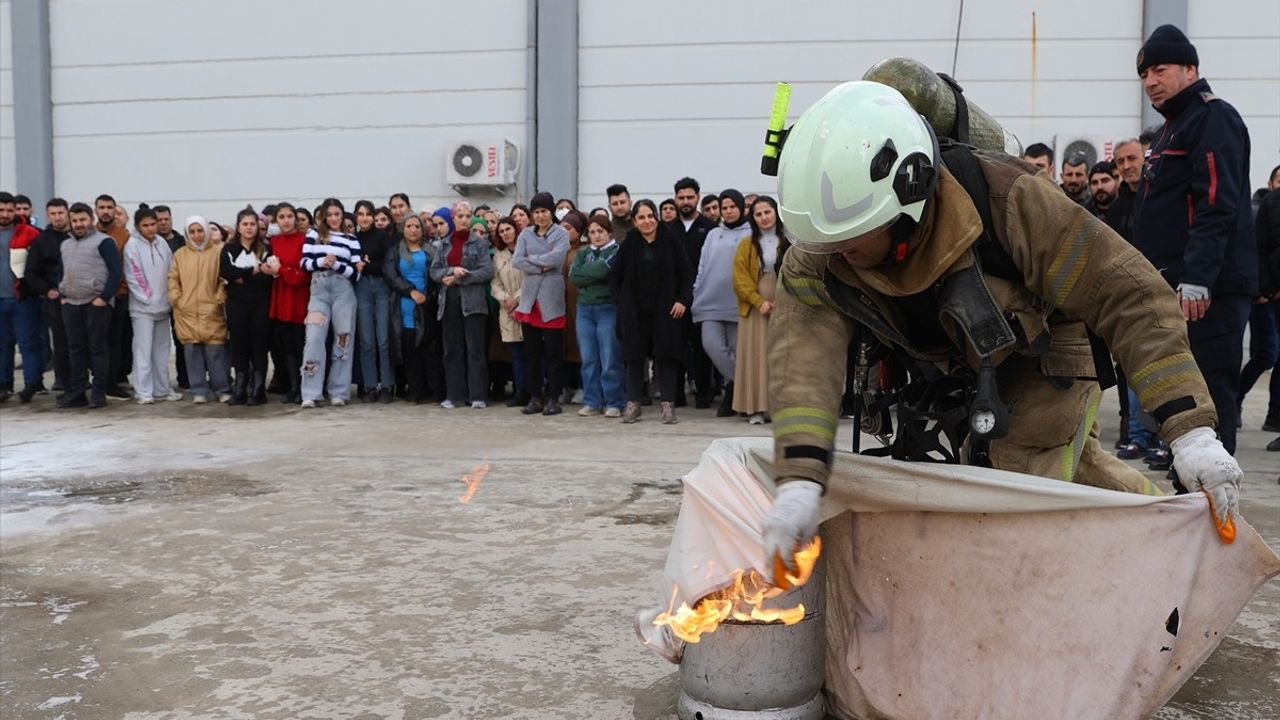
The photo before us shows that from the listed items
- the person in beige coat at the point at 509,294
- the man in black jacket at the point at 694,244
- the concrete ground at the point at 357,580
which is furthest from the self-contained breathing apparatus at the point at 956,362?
the person in beige coat at the point at 509,294

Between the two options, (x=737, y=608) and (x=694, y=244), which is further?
(x=694, y=244)

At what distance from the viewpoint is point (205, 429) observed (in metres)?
8.44

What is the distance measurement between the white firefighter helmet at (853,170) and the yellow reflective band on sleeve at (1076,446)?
764 millimetres

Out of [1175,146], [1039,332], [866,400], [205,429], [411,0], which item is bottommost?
[205,429]

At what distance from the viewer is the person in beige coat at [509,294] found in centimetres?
927

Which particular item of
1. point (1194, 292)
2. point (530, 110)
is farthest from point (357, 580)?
point (530, 110)

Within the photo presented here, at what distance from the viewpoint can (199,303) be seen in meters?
9.81

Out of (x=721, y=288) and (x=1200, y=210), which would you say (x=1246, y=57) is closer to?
(x=721, y=288)

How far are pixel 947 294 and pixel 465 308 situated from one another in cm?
708

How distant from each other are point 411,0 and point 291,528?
30.2ft

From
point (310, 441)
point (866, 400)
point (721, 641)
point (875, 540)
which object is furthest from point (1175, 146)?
point (310, 441)

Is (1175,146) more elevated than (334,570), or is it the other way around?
(1175,146)

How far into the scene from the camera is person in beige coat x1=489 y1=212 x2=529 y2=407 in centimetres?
927

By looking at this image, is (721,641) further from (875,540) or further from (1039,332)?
(1039,332)
